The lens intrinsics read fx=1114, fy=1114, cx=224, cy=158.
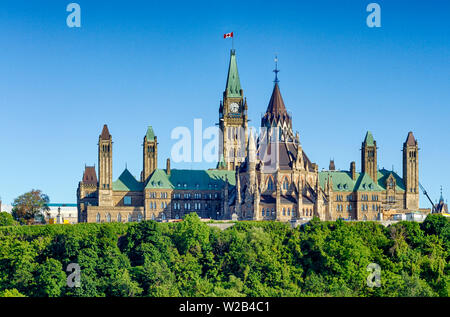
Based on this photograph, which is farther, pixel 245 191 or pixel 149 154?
pixel 149 154

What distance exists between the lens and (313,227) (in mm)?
→ 155000

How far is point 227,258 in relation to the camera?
144 m

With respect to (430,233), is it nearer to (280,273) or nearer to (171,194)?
(280,273)

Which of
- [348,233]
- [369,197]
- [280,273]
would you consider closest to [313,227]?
[348,233]

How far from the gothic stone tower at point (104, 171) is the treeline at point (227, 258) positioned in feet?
123

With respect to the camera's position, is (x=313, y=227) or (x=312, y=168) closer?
(x=313, y=227)

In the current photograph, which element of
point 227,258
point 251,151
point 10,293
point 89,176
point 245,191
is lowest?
point 10,293

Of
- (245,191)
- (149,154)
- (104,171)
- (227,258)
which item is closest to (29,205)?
(104,171)

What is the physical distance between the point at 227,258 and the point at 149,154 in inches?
2287

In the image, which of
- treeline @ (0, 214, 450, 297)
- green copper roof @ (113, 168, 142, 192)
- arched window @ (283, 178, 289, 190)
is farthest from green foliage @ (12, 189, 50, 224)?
arched window @ (283, 178, 289, 190)

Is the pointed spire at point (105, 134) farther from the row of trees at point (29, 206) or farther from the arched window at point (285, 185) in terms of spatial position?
the arched window at point (285, 185)

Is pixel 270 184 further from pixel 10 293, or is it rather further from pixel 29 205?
pixel 10 293

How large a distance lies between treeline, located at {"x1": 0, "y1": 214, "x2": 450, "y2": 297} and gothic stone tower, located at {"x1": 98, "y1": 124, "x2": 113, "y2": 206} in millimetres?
37406
